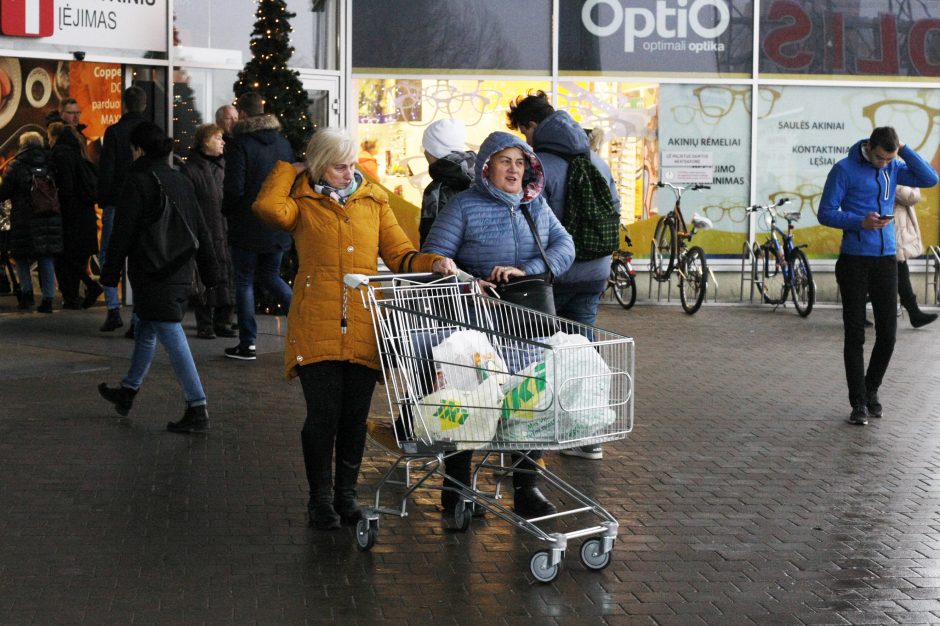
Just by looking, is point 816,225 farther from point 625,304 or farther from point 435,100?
point 435,100

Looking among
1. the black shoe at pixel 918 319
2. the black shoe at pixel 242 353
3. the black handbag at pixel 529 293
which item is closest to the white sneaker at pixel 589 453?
the black handbag at pixel 529 293

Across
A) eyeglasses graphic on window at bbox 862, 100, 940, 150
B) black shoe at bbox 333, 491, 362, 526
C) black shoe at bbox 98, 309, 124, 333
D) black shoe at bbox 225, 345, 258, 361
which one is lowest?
black shoe at bbox 333, 491, 362, 526

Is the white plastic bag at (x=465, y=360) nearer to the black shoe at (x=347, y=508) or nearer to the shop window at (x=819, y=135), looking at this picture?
the black shoe at (x=347, y=508)

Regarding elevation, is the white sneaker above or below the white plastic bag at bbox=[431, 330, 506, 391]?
below

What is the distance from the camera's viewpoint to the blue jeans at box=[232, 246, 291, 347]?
1120 centimetres

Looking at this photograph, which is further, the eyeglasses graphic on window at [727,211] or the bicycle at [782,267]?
the eyeglasses graphic on window at [727,211]

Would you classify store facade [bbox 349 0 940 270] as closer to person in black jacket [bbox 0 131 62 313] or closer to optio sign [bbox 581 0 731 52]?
optio sign [bbox 581 0 731 52]

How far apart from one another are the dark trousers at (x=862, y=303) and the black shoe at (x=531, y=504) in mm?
3555

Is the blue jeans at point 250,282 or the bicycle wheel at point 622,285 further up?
the blue jeans at point 250,282

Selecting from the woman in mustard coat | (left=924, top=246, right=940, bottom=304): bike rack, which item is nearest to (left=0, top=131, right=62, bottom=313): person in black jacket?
the woman in mustard coat

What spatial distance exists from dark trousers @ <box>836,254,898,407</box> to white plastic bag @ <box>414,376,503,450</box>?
450cm

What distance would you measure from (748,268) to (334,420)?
1221 cm

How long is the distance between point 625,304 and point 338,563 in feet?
36.1

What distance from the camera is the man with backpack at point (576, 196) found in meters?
7.79
